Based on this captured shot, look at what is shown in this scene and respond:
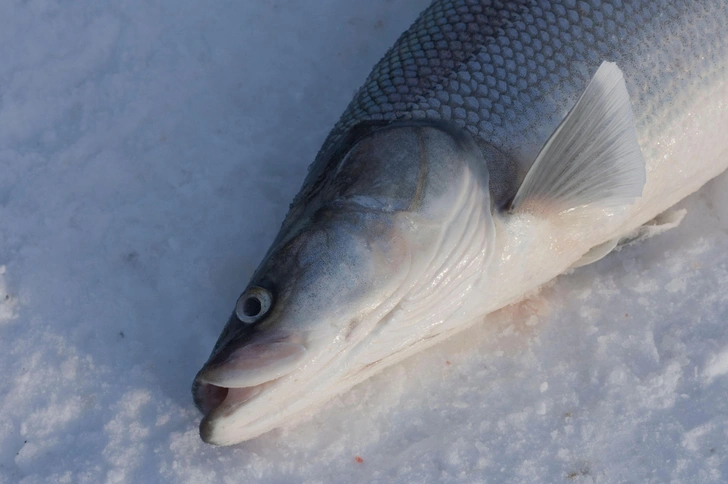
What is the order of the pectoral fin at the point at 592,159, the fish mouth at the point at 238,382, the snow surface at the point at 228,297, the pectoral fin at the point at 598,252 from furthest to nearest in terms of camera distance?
the pectoral fin at the point at 598,252, the snow surface at the point at 228,297, the pectoral fin at the point at 592,159, the fish mouth at the point at 238,382

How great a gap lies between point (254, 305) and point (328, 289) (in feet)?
0.86

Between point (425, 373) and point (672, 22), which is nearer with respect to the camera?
point (672, 22)

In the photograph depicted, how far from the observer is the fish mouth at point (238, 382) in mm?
2270

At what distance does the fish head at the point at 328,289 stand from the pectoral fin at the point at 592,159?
312mm

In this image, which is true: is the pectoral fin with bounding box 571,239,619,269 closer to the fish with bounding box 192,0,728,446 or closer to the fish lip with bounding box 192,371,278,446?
the fish with bounding box 192,0,728,446

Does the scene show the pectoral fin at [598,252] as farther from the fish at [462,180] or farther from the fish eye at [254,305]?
the fish eye at [254,305]

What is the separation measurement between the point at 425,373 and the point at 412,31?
1.41 metres

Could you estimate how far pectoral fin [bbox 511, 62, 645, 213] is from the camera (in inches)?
93.7

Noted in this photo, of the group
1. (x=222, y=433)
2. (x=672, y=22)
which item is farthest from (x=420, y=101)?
(x=222, y=433)

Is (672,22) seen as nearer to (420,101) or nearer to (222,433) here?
(420,101)

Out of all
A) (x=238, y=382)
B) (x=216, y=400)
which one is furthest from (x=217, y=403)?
(x=238, y=382)

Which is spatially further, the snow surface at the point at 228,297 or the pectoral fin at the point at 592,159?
the snow surface at the point at 228,297

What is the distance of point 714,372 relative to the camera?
285 cm

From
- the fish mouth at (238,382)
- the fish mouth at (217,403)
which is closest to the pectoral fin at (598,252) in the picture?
the fish mouth at (238,382)
